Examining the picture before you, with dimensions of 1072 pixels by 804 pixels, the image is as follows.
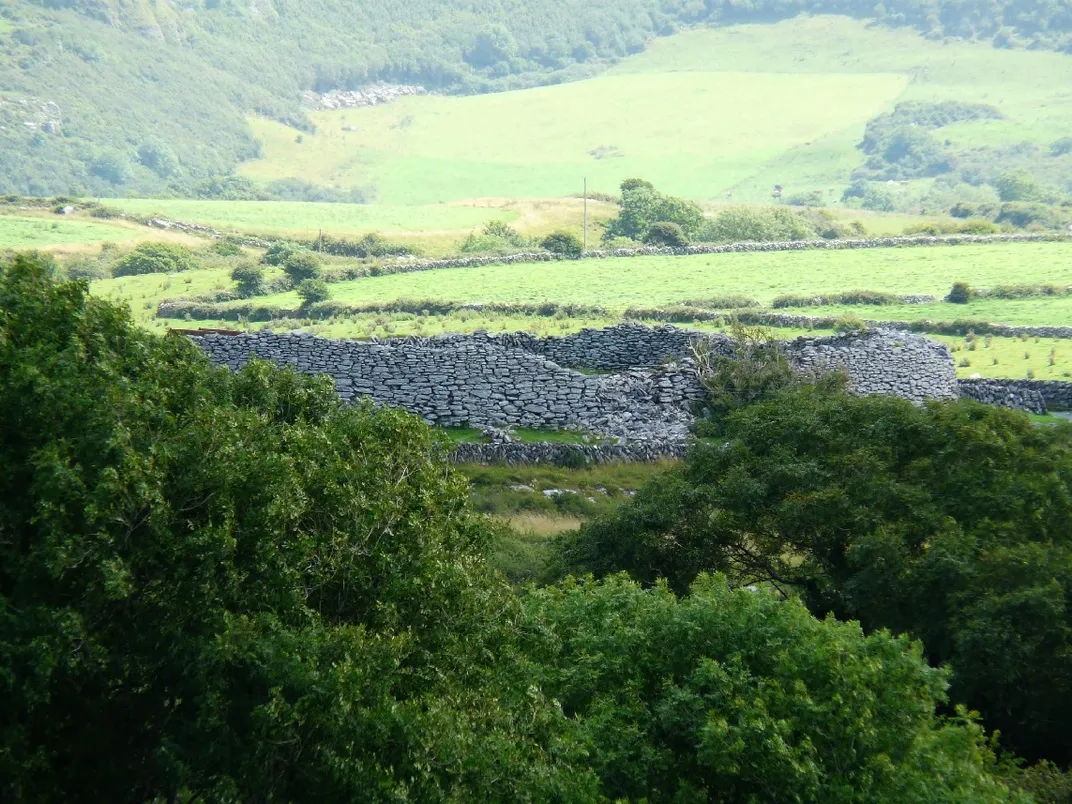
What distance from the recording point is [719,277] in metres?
66.8

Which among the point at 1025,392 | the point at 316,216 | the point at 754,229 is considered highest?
the point at 1025,392

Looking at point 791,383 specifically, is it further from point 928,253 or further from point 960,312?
point 928,253

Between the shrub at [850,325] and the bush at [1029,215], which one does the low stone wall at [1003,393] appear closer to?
the shrub at [850,325]

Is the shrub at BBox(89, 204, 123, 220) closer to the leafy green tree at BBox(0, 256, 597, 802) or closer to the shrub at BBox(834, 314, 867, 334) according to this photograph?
the shrub at BBox(834, 314, 867, 334)

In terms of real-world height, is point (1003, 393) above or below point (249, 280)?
above

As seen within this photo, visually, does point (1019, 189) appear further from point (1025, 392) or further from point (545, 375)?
point (545, 375)

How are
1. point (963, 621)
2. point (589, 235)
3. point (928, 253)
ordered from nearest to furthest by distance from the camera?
point (963, 621) → point (928, 253) → point (589, 235)

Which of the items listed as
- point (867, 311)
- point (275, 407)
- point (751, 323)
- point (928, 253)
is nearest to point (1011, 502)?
point (275, 407)

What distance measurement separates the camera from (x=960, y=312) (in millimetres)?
56750

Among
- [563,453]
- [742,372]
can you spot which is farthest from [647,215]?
[563,453]

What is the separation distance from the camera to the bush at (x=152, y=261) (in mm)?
78125

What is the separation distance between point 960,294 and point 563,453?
32.8m

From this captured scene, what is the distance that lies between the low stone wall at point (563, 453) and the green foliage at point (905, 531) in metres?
10.5

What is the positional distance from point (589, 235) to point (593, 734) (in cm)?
9140
